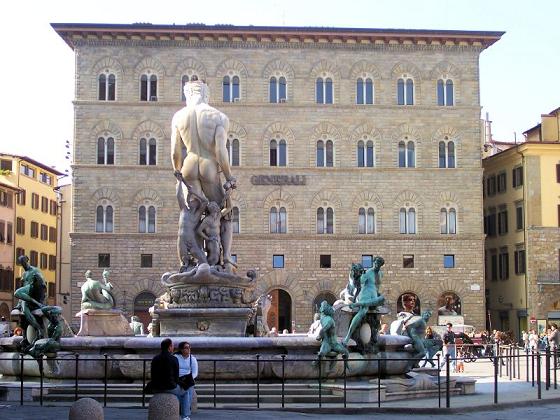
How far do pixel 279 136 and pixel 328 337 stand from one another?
4340 centimetres

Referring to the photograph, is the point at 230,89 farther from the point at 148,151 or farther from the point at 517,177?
the point at 517,177

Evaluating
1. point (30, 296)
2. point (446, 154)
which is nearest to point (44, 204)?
Answer: point (446, 154)

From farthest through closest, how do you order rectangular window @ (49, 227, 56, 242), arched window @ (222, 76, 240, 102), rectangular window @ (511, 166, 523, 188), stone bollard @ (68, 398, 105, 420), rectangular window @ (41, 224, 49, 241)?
rectangular window @ (49, 227, 56, 242), rectangular window @ (41, 224, 49, 241), rectangular window @ (511, 166, 523, 188), arched window @ (222, 76, 240, 102), stone bollard @ (68, 398, 105, 420)

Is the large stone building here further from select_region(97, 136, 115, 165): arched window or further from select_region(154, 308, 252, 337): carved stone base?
select_region(154, 308, 252, 337): carved stone base

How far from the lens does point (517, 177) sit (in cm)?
6238

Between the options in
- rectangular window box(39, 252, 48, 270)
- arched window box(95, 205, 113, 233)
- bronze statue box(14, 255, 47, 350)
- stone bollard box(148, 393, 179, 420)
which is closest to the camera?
stone bollard box(148, 393, 179, 420)

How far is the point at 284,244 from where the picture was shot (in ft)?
196

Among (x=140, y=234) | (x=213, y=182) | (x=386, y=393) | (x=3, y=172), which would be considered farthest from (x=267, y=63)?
(x=386, y=393)

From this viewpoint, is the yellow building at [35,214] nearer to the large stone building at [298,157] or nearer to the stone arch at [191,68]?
the large stone building at [298,157]

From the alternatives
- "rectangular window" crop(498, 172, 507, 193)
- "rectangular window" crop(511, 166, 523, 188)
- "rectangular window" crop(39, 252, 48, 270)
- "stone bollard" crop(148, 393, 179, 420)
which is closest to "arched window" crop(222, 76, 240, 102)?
"rectangular window" crop(511, 166, 523, 188)

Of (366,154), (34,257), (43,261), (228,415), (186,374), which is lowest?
(228,415)

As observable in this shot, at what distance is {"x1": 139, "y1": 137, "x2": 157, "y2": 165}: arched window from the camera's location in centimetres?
5959

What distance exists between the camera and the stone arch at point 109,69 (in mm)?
59656

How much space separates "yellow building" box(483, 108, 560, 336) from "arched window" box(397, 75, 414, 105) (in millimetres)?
6996
